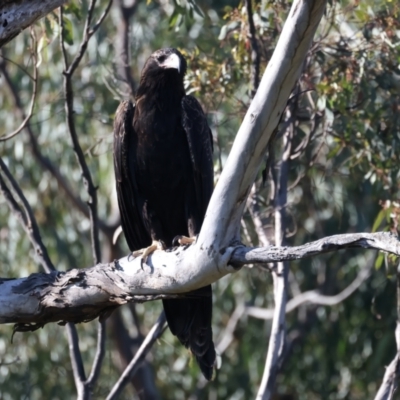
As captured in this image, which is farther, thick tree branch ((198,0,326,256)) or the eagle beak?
the eagle beak

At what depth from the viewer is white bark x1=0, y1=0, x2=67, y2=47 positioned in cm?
383

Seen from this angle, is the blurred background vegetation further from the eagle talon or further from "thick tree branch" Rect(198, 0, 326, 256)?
"thick tree branch" Rect(198, 0, 326, 256)

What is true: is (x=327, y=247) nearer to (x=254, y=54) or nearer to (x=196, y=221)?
(x=196, y=221)

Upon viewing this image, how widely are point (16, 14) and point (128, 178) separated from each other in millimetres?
1520

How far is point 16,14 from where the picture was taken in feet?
12.7

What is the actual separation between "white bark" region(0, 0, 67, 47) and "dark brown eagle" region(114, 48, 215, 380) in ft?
4.17

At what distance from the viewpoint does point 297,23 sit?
334cm

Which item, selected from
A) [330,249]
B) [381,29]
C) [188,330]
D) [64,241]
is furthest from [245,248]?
[64,241]

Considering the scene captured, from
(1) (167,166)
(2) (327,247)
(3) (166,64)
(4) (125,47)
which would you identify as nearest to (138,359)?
(1) (167,166)

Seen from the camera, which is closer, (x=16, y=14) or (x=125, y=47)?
(x=16, y=14)

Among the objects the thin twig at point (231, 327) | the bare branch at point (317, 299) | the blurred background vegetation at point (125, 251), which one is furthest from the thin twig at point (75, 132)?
the thin twig at point (231, 327)

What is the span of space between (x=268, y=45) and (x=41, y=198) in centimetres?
472

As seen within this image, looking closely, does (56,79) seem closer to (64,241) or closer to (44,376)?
(64,241)

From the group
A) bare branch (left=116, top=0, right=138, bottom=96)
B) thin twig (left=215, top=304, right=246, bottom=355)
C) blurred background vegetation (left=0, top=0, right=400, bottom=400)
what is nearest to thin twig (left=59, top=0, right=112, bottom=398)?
bare branch (left=116, top=0, right=138, bottom=96)
